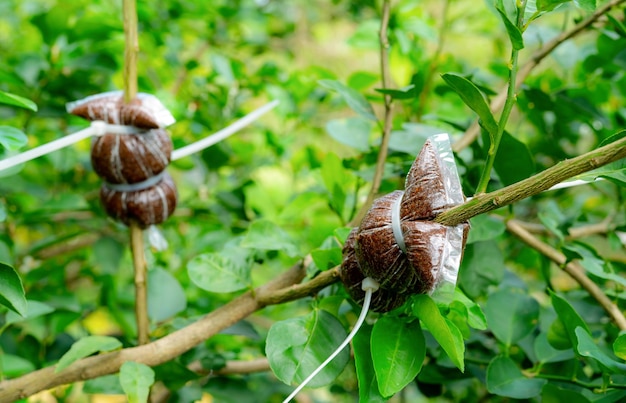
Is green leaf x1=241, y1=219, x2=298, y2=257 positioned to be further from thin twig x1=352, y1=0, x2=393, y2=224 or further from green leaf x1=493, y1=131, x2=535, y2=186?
green leaf x1=493, y1=131, x2=535, y2=186

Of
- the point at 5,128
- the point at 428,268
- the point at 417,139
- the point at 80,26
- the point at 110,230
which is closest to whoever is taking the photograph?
the point at 428,268

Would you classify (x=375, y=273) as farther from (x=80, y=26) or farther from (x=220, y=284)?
(x=80, y=26)

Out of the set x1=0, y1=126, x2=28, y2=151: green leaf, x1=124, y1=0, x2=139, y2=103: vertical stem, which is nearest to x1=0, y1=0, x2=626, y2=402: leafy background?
x1=0, y1=126, x2=28, y2=151: green leaf

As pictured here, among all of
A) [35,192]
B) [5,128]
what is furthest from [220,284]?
[35,192]

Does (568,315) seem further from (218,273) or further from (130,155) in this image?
(130,155)

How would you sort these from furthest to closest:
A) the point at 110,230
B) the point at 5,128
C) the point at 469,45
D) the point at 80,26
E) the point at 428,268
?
the point at 469,45 < the point at 110,230 < the point at 80,26 < the point at 5,128 < the point at 428,268
